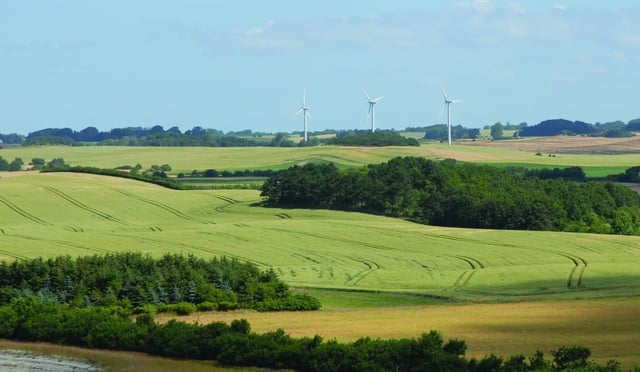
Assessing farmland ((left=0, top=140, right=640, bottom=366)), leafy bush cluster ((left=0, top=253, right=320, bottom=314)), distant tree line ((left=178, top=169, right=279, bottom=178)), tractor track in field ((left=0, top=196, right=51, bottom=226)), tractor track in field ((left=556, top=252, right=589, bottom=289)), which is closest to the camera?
farmland ((left=0, top=140, right=640, bottom=366))

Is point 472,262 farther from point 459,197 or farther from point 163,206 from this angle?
point 163,206

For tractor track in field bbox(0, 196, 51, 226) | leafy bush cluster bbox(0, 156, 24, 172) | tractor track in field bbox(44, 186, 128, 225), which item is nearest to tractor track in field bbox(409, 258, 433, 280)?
tractor track in field bbox(44, 186, 128, 225)

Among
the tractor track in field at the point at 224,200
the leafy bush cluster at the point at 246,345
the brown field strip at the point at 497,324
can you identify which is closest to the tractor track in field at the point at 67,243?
the brown field strip at the point at 497,324

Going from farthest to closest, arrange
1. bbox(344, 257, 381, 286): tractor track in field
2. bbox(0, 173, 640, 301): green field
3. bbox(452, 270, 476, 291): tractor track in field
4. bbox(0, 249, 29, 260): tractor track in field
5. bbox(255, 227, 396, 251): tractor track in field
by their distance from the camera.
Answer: bbox(255, 227, 396, 251): tractor track in field, bbox(0, 249, 29, 260): tractor track in field, bbox(344, 257, 381, 286): tractor track in field, bbox(0, 173, 640, 301): green field, bbox(452, 270, 476, 291): tractor track in field

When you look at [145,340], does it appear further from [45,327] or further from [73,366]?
[45,327]

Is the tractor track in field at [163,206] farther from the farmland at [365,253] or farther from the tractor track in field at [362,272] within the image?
the tractor track in field at [362,272]

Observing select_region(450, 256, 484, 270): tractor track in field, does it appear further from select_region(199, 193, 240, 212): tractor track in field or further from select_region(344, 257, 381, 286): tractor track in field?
select_region(199, 193, 240, 212): tractor track in field
